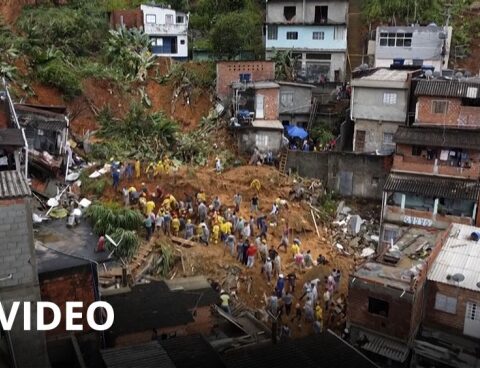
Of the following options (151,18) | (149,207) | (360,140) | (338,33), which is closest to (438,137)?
(360,140)

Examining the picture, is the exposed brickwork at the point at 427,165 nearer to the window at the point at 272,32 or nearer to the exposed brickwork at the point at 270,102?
the exposed brickwork at the point at 270,102

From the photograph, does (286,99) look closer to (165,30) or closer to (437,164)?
(165,30)

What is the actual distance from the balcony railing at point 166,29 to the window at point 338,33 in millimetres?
11809

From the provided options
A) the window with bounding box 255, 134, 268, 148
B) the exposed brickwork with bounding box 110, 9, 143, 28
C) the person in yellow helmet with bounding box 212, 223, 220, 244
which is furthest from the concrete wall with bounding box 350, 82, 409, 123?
the exposed brickwork with bounding box 110, 9, 143, 28

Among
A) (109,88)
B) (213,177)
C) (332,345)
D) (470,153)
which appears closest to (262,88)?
(213,177)

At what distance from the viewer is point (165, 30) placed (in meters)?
45.4

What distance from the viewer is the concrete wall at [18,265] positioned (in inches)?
497

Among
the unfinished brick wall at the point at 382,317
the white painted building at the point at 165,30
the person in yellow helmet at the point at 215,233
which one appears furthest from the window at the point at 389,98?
the white painted building at the point at 165,30

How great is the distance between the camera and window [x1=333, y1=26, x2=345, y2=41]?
44.3 m

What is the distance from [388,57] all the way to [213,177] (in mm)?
18165

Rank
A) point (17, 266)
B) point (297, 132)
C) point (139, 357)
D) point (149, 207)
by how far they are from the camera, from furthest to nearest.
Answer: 1. point (297, 132)
2. point (149, 207)
3. point (139, 357)
4. point (17, 266)

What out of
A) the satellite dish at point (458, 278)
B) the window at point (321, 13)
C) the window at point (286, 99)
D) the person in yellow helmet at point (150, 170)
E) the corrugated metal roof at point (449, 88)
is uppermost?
the window at point (321, 13)

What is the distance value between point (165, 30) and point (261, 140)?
48.2ft

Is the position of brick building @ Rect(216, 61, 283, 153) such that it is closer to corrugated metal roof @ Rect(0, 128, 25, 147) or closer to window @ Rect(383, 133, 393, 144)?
window @ Rect(383, 133, 393, 144)
